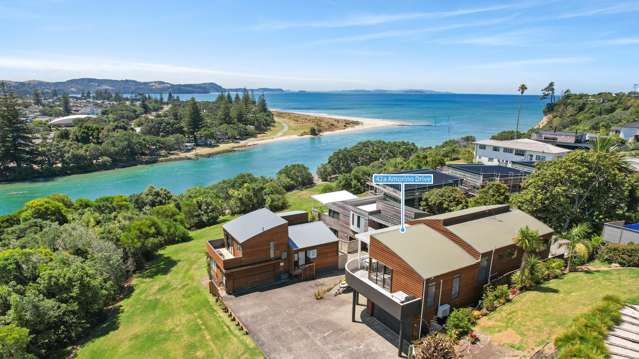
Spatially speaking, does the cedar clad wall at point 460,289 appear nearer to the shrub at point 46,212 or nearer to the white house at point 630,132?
the shrub at point 46,212

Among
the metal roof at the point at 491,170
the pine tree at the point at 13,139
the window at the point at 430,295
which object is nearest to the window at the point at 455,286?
the window at the point at 430,295

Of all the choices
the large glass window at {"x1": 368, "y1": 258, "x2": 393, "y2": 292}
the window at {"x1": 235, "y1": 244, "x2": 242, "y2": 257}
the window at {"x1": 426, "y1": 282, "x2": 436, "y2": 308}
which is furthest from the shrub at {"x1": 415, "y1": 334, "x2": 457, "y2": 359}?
the window at {"x1": 235, "y1": 244, "x2": 242, "y2": 257}

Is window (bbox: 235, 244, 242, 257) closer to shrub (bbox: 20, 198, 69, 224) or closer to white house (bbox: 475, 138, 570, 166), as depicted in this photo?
shrub (bbox: 20, 198, 69, 224)

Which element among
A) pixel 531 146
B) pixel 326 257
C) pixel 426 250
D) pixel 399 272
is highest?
pixel 531 146

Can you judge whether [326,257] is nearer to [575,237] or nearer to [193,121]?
[575,237]

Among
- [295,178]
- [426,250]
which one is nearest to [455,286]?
[426,250]

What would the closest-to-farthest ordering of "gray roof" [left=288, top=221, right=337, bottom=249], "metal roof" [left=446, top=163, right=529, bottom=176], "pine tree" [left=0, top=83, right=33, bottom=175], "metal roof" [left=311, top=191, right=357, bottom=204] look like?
"gray roof" [left=288, top=221, right=337, bottom=249], "metal roof" [left=446, top=163, right=529, bottom=176], "metal roof" [left=311, top=191, right=357, bottom=204], "pine tree" [left=0, top=83, right=33, bottom=175]

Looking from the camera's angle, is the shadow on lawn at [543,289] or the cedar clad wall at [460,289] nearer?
the cedar clad wall at [460,289]
